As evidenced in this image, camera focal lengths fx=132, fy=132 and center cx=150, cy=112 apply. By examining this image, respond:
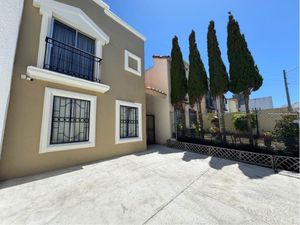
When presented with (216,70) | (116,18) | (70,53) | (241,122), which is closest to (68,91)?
(70,53)

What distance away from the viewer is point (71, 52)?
240 inches

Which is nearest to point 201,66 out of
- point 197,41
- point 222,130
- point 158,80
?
point 197,41

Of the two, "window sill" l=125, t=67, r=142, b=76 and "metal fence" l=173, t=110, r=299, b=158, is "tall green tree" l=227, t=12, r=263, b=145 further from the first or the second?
"window sill" l=125, t=67, r=142, b=76

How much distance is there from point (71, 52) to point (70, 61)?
421 mm

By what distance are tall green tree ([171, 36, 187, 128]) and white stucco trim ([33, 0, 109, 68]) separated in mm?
5924

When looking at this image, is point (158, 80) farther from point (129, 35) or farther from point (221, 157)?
point (221, 157)

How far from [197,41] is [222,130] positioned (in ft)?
23.3

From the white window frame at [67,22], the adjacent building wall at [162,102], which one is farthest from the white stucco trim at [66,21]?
the adjacent building wall at [162,102]

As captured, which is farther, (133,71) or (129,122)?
(133,71)

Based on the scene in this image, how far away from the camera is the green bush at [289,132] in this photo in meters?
5.52

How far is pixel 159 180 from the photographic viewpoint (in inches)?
168

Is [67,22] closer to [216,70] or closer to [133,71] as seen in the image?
[133,71]

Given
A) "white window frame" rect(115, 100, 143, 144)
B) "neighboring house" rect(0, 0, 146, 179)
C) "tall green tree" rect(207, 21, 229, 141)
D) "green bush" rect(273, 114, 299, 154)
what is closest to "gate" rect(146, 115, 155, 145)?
"neighboring house" rect(0, 0, 146, 179)

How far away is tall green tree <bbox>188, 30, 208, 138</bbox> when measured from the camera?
9.96 m
